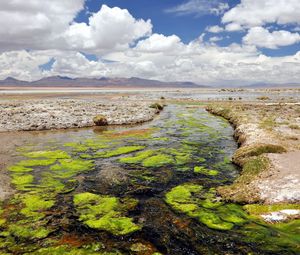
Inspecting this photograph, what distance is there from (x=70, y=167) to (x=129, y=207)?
991 cm

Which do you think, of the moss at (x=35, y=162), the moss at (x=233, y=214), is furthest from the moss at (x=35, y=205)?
the moss at (x=233, y=214)

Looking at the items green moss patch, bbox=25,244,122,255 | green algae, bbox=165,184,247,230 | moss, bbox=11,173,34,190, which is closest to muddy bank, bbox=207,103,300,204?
green algae, bbox=165,184,247,230

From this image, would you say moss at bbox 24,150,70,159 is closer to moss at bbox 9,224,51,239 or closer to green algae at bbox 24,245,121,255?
moss at bbox 9,224,51,239

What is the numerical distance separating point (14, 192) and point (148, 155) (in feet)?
42.7

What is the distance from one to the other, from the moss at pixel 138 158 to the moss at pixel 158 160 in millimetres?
659

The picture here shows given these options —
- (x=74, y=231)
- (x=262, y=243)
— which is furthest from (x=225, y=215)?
(x=74, y=231)

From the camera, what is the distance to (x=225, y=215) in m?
16.1

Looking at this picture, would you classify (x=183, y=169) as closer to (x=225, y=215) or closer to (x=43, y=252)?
(x=225, y=215)

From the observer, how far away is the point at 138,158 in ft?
91.9

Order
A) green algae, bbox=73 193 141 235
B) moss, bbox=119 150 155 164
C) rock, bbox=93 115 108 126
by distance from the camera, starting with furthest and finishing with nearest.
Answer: rock, bbox=93 115 108 126, moss, bbox=119 150 155 164, green algae, bbox=73 193 141 235

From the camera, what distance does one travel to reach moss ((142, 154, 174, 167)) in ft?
85.2

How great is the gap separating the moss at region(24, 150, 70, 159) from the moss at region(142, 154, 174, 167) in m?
7.76

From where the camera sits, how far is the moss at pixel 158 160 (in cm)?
2597

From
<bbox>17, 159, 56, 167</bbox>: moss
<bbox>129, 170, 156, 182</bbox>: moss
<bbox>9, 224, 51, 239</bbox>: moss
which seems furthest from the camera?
<bbox>17, 159, 56, 167</bbox>: moss
